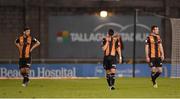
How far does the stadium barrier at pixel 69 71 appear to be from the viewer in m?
→ 34.9

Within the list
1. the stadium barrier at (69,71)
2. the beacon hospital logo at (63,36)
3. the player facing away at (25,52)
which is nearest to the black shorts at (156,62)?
the player facing away at (25,52)

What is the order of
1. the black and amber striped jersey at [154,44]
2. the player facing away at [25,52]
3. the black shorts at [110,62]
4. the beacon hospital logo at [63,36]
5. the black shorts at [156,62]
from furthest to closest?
1. the beacon hospital logo at [63,36]
2. the player facing away at [25,52]
3. the black and amber striped jersey at [154,44]
4. the black shorts at [156,62]
5. the black shorts at [110,62]

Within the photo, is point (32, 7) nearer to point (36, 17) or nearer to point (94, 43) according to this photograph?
point (36, 17)

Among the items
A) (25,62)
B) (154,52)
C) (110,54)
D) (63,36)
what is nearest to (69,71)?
(25,62)

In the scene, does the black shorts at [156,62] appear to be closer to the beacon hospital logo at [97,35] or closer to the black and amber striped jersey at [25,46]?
the black and amber striped jersey at [25,46]

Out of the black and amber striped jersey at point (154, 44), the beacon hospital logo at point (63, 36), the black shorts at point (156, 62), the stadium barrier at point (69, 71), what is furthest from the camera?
the beacon hospital logo at point (63, 36)

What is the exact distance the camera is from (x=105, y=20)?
157ft

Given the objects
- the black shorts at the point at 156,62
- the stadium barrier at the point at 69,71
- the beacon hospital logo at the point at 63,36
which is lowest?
the stadium barrier at the point at 69,71

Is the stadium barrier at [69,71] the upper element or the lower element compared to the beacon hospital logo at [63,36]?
lower

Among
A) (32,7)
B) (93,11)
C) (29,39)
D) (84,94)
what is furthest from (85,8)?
(84,94)

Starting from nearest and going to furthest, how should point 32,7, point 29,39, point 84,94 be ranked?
point 84,94 < point 29,39 < point 32,7

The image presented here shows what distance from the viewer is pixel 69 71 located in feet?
116

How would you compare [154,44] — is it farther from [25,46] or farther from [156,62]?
[25,46]

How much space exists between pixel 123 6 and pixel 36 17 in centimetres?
585
